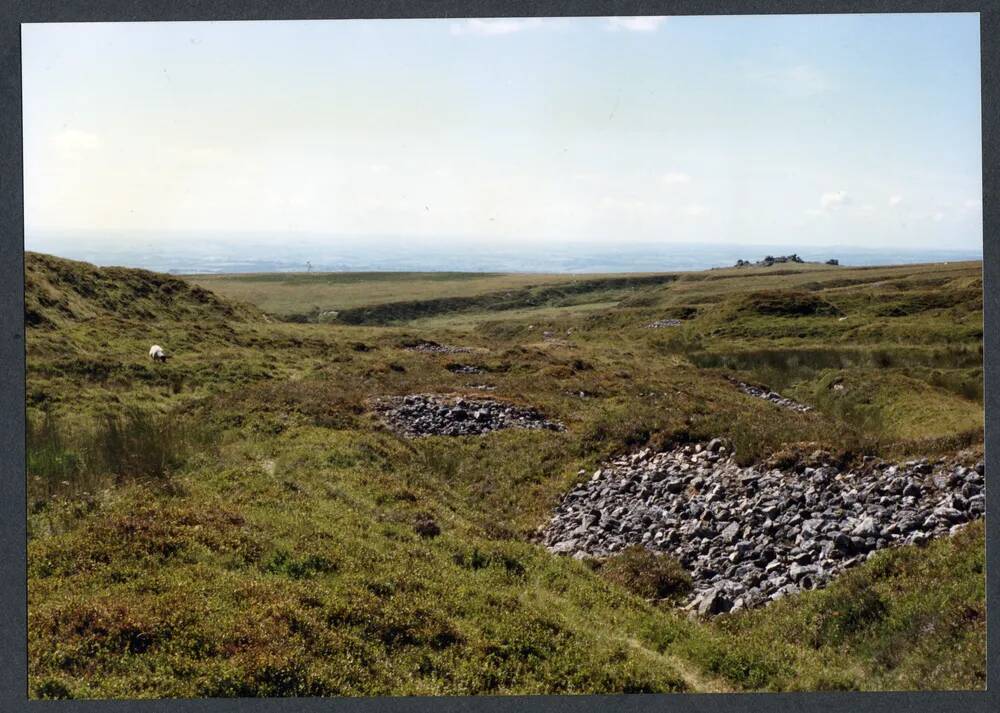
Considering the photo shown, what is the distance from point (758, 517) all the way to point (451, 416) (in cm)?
1002

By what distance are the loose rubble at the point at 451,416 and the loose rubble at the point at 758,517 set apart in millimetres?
5041

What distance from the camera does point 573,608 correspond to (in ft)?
35.6

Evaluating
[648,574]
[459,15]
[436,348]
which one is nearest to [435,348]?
[436,348]

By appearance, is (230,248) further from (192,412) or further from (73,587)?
(73,587)

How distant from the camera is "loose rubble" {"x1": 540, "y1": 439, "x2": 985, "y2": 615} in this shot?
1147 cm

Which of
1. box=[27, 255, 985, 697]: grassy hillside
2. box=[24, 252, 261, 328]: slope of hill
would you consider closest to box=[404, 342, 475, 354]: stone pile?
box=[27, 255, 985, 697]: grassy hillside

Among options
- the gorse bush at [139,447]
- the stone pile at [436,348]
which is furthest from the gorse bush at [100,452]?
the stone pile at [436,348]

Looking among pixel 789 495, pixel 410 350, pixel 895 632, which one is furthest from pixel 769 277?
pixel 895 632

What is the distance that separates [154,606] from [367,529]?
3932 mm

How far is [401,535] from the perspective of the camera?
12.3 m

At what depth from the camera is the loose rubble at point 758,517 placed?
11469mm

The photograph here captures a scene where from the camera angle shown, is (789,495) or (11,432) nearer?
(11,432)

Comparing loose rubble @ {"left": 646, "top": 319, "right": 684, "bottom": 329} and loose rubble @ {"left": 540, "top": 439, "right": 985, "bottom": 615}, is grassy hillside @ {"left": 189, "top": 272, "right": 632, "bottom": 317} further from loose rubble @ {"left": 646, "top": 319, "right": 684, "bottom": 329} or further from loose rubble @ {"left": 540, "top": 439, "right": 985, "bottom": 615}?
loose rubble @ {"left": 540, "top": 439, "right": 985, "bottom": 615}

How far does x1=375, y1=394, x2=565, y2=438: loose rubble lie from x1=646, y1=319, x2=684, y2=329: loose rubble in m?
24.6
